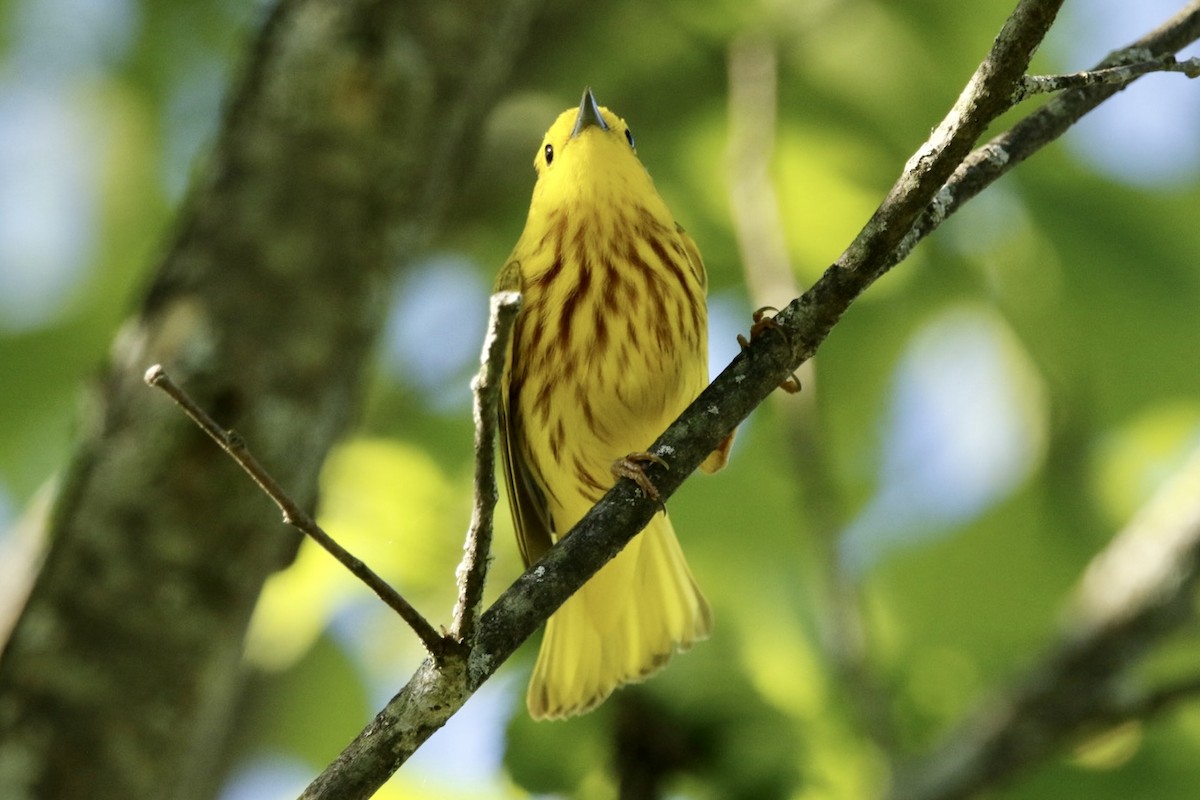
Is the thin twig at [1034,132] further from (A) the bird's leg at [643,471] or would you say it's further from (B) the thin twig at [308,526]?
(B) the thin twig at [308,526]

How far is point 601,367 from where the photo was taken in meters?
3.82

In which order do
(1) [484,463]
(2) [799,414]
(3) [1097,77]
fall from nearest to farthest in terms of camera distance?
(1) [484,463] → (3) [1097,77] → (2) [799,414]

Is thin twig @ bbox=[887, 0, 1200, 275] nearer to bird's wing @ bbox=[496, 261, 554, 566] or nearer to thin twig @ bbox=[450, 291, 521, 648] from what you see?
thin twig @ bbox=[450, 291, 521, 648]

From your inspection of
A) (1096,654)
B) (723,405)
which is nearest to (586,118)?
(723,405)

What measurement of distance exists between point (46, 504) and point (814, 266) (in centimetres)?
268

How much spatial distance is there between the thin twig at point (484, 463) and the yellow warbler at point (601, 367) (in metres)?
1.38

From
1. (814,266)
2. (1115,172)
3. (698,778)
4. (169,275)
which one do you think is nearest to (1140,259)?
(1115,172)

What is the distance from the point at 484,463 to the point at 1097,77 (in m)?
1.18

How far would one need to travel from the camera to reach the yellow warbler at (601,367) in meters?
3.80

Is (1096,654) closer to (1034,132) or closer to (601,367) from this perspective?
(601,367)

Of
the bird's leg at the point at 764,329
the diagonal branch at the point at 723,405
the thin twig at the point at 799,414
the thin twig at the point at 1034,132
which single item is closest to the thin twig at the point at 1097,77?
the diagonal branch at the point at 723,405

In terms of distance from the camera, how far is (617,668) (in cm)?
350

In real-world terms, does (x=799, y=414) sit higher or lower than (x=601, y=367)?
lower

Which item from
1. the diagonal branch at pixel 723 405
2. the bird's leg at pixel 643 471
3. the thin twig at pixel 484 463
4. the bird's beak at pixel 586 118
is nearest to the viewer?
the thin twig at pixel 484 463
